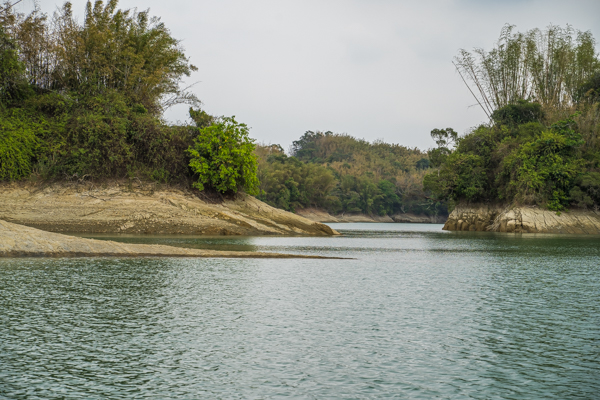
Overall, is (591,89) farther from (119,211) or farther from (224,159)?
(119,211)

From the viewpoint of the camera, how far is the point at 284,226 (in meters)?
37.9

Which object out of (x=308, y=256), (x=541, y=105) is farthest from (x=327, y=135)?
(x=308, y=256)

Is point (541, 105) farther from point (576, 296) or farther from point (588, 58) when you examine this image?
point (576, 296)

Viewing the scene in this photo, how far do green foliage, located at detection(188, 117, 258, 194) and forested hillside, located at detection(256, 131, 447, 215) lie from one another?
1911 cm

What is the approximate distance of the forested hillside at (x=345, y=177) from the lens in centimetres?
9328

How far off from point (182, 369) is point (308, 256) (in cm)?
1345

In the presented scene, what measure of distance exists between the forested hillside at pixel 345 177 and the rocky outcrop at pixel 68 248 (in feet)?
133

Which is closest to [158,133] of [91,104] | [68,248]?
[91,104]

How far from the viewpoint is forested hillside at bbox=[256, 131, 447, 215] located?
93275 mm

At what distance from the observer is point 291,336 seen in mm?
7195

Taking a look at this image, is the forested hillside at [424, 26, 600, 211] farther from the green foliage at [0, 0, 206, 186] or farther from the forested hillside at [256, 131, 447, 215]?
the green foliage at [0, 0, 206, 186]

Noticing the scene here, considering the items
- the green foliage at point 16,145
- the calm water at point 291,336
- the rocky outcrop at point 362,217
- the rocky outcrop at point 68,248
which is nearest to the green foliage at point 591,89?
the rocky outcrop at point 68,248

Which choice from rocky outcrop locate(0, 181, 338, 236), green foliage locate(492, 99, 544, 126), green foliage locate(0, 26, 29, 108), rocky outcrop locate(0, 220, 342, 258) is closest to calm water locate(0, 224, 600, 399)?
rocky outcrop locate(0, 220, 342, 258)

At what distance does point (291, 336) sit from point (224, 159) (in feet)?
105
